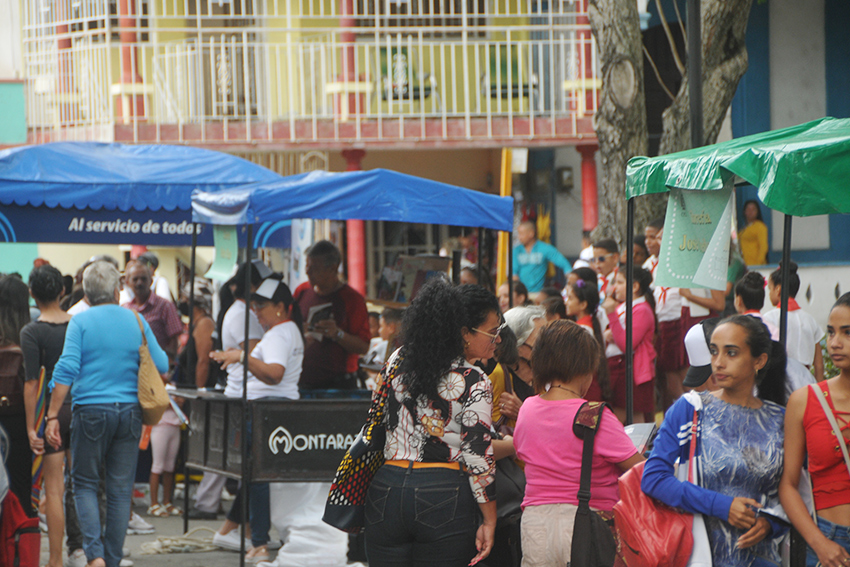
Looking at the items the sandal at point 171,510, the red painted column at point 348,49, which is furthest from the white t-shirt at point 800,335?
the red painted column at point 348,49

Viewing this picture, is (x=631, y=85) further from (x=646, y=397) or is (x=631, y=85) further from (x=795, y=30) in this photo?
(x=795, y=30)

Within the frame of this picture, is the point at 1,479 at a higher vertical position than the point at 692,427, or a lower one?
lower

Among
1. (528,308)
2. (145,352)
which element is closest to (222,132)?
(145,352)

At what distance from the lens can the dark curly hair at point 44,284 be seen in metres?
6.19

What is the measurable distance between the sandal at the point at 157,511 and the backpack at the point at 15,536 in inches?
133

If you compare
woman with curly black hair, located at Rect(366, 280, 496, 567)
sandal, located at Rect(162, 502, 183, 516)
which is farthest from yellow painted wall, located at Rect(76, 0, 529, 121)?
woman with curly black hair, located at Rect(366, 280, 496, 567)

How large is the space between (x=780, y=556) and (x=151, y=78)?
13361 millimetres

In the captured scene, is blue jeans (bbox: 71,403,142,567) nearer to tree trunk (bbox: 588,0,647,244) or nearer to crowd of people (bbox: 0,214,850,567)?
crowd of people (bbox: 0,214,850,567)

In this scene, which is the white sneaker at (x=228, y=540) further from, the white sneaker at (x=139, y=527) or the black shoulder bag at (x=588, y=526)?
the black shoulder bag at (x=588, y=526)

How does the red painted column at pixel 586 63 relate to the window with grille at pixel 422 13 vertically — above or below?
below

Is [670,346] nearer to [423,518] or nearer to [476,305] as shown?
[476,305]

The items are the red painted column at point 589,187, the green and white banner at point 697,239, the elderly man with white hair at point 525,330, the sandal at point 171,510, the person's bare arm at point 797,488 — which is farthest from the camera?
the red painted column at point 589,187

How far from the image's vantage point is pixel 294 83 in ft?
52.3

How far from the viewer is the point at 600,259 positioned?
28.6 ft
